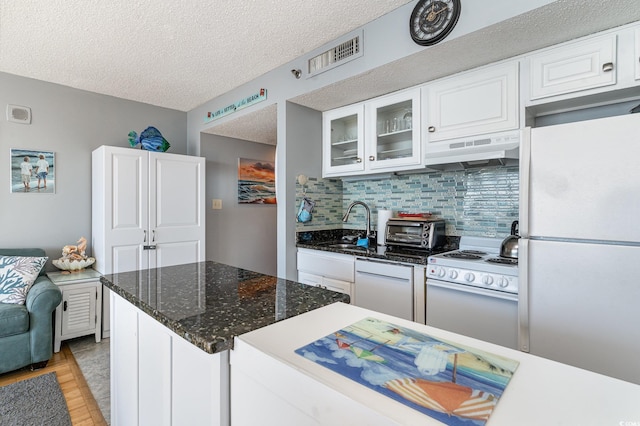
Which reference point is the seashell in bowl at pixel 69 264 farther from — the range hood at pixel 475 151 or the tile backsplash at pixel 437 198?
the range hood at pixel 475 151

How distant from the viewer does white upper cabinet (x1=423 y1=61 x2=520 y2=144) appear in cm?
193


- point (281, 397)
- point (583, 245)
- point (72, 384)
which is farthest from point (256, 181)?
point (281, 397)

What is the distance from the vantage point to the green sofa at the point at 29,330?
7.21ft

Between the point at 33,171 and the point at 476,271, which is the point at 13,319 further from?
the point at 476,271

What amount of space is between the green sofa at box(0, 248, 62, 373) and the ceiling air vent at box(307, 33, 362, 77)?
2.59 m

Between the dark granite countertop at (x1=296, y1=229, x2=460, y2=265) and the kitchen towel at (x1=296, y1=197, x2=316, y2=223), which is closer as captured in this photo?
the dark granite countertop at (x1=296, y1=229, x2=460, y2=265)

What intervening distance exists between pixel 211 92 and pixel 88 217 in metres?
1.80

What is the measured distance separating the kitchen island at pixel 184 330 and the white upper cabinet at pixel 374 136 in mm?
1519

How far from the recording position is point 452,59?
1963 mm

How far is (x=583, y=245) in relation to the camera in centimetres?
137

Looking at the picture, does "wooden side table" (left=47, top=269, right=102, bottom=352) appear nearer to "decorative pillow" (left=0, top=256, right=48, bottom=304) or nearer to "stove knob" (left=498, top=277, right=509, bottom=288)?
"decorative pillow" (left=0, top=256, right=48, bottom=304)

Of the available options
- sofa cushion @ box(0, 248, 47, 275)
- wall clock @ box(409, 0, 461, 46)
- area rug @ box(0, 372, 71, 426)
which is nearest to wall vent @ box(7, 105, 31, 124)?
sofa cushion @ box(0, 248, 47, 275)

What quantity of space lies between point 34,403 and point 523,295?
287 cm

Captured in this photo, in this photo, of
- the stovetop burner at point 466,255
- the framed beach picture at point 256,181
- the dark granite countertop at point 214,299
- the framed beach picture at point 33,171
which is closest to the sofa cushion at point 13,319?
the framed beach picture at point 33,171
